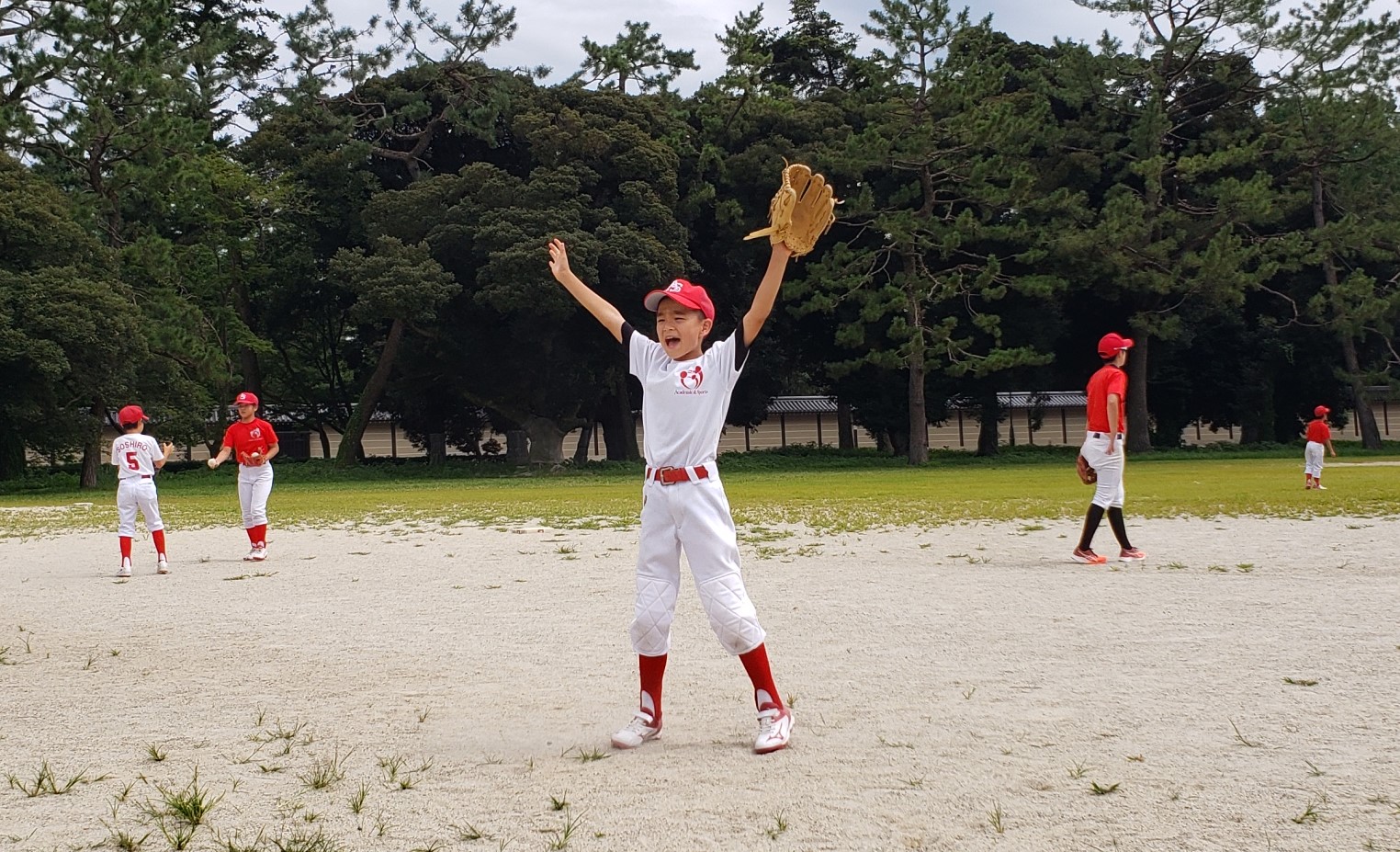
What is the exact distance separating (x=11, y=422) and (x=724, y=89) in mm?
24575

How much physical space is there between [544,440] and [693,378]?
35.6 m

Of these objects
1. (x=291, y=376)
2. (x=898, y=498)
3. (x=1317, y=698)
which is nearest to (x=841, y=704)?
(x=1317, y=698)

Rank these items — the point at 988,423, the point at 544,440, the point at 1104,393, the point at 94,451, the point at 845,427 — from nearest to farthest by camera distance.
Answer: the point at 1104,393, the point at 94,451, the point at 544,440, the point at 988,423, the point at 845,427

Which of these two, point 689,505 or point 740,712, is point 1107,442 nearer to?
point 740,712

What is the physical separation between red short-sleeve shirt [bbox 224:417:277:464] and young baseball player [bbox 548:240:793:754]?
8.75 meters

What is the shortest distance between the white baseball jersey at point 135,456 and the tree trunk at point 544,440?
27915 millimetres

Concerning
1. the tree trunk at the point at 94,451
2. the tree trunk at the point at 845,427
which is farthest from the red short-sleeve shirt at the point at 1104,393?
the tree trunk at the point at 845,427

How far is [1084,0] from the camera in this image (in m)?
41.0

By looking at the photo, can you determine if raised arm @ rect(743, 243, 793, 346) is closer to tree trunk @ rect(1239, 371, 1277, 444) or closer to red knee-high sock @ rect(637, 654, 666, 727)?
red knee-high sock @ rect(637, 654, 666, 727)

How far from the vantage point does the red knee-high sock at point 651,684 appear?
523 centimetres

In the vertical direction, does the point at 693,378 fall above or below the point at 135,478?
above

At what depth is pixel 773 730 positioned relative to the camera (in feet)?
16.3

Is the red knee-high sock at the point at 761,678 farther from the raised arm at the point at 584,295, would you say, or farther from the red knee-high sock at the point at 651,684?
the raised arm at the point at 584,295

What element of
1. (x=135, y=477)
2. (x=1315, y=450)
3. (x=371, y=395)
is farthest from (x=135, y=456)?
(x=371, y=395)
